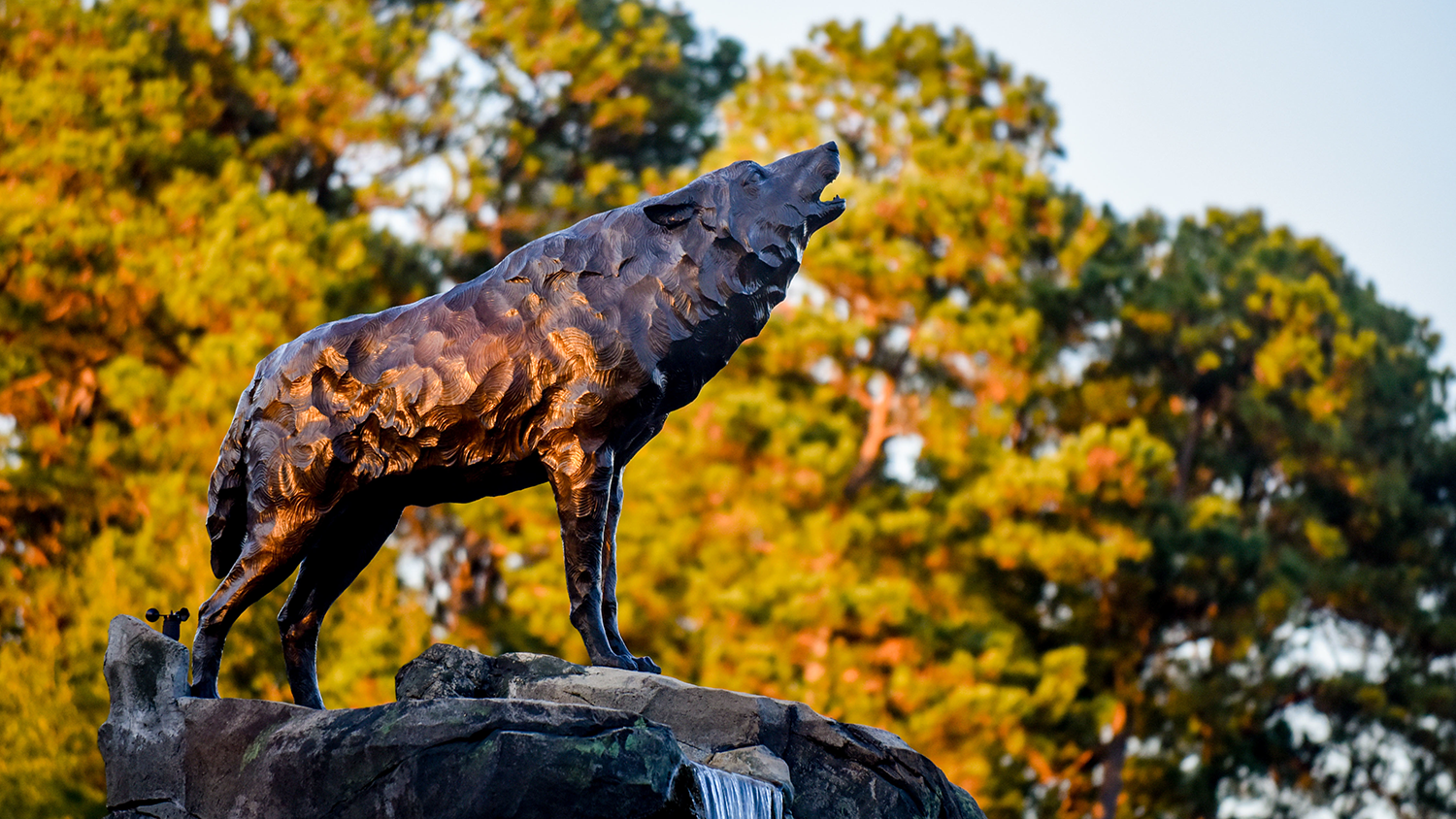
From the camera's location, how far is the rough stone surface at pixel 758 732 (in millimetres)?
5105

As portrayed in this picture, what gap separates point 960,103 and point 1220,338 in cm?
488

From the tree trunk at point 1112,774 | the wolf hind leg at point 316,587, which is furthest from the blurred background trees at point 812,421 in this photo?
the wolf hind leg at point 316,587

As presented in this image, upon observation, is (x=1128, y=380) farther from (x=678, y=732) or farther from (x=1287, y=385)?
(x=678, y=732)

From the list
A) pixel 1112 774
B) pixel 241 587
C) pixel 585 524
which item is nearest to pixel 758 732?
pixel 585 524

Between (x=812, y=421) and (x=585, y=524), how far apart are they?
33.3 feet

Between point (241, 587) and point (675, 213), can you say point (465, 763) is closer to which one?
point (241, 587)

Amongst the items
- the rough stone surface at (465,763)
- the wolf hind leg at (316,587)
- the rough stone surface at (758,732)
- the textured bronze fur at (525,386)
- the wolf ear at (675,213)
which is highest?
the wolf ear at (675,213)

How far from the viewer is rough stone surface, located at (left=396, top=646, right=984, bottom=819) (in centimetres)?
511

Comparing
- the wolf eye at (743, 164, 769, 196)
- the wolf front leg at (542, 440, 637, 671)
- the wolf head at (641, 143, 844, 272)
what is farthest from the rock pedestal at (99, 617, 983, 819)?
the wolf eye at (743, 164, 769, 196)

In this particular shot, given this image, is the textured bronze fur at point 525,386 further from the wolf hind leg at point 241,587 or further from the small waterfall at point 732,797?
the small waterfall at point 732,797

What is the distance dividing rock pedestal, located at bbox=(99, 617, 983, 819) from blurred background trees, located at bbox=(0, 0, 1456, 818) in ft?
23.7

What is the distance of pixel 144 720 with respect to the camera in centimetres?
490

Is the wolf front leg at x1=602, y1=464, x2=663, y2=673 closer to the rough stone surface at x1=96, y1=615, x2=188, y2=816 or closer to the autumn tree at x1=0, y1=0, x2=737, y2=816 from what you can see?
the rough stone surface at x1=96, y1=615, x2=188, y2=816

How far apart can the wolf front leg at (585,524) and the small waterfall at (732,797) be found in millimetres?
836
